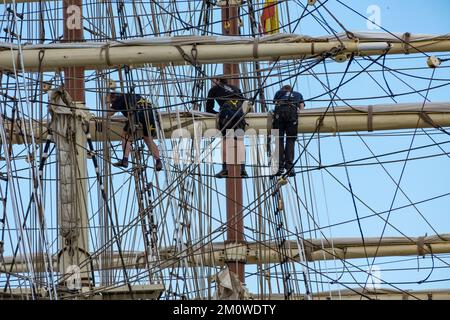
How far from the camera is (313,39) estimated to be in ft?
61.0

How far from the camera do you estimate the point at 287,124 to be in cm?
1928

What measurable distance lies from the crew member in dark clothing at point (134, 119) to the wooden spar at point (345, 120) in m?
0.70

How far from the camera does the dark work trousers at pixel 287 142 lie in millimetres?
19078

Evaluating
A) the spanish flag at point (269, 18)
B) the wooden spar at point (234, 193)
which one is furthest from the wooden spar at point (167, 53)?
the spanish flag at point (269, 18)

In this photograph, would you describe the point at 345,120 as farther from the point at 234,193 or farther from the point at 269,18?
the point at 269,18

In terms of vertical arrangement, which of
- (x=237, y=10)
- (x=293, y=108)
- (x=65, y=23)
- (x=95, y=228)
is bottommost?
(x=95, y=228)

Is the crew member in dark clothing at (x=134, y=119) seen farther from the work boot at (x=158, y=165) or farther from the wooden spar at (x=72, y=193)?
the wooden spar at (x=72, y=193)

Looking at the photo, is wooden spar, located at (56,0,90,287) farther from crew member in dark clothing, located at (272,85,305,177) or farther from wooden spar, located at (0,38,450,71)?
crew member in dark clothing, located at (272,85,305,177)

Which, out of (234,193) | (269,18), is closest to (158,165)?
(234,193)

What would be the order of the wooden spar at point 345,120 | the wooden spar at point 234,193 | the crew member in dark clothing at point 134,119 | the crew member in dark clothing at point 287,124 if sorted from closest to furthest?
the crew member in dark clothing at point 287,124 → the crew member in dark clothing at point 134,119 → the wooden spar at point 345,120 → the wooden spar at point 234,193

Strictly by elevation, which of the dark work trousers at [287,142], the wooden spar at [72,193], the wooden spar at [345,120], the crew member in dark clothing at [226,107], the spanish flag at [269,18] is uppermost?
the spanish flag at [269,18]
